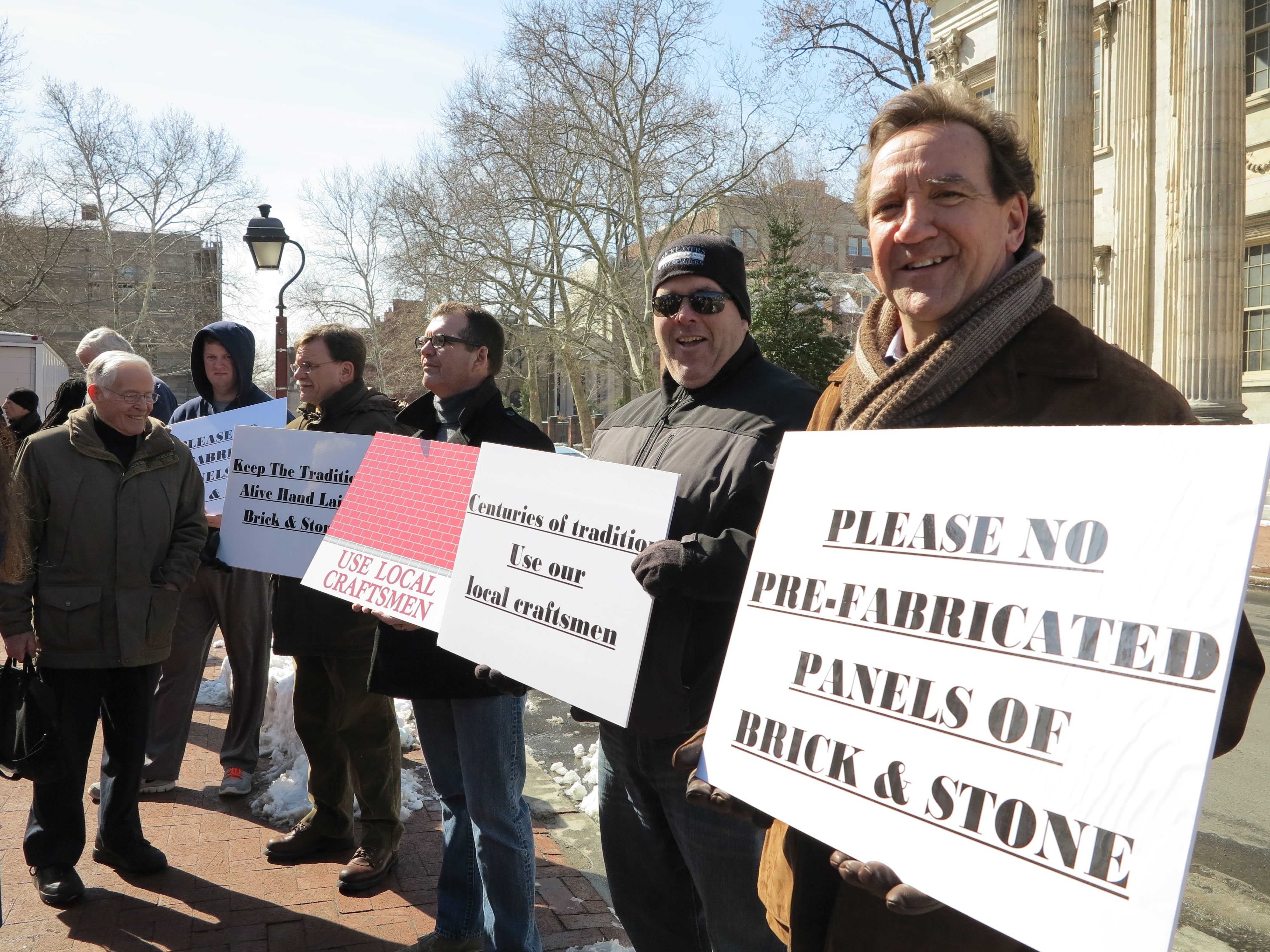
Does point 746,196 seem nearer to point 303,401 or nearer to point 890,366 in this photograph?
point 303,401

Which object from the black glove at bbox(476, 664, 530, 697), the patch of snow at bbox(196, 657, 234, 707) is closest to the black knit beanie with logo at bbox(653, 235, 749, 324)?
the black glove at bbox(476, 664, 530, 697)

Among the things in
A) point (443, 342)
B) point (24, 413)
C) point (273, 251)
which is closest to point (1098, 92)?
point (273, 251)

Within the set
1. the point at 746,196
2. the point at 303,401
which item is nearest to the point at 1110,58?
the point at 746,196

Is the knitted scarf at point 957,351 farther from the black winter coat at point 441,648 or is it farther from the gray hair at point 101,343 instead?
the gray hair at point 101,343

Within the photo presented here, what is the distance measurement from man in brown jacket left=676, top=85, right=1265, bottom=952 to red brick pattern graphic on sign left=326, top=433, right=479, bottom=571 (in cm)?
147

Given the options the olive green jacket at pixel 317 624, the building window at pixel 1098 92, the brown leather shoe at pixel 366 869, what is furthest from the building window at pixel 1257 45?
the brown leather shoe at pixel 366 869

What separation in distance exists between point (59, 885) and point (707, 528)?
3213 millimetres

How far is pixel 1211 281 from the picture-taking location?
54.7ft

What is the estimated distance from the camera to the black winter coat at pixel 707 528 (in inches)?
87.4

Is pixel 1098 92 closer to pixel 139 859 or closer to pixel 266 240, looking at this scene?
pixel 266 240

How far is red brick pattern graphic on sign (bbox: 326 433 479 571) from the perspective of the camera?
10.0ft

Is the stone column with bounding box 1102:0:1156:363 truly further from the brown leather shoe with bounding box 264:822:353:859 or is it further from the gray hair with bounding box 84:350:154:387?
the gray hair with bounding box 84:350:154:387

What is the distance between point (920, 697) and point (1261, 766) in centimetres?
518

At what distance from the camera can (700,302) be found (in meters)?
2.49
